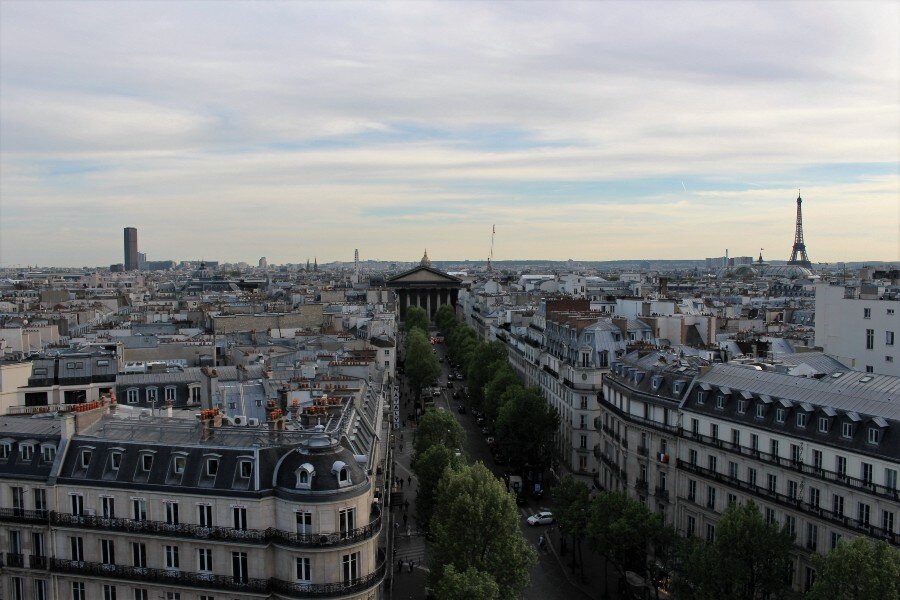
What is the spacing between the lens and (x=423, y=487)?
50500 millimetres

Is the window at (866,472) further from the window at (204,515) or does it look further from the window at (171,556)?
the window at (171,556)

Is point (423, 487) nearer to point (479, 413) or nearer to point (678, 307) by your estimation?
point (479, 413)

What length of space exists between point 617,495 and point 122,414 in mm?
25615

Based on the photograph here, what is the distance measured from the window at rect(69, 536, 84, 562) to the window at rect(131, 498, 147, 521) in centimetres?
260

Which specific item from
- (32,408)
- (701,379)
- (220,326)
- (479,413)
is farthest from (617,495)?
(220,326)

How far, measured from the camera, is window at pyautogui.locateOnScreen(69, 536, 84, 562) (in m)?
32.0

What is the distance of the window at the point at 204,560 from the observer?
3058 centimetres

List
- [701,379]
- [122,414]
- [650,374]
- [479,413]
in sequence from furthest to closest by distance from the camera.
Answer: [479,413] → [650,374] → [701,379] → [122,414]

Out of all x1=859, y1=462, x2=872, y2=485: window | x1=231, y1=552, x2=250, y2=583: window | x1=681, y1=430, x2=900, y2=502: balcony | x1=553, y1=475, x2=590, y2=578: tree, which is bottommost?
x1=553, y1=475, x2=590, y2=578: tree

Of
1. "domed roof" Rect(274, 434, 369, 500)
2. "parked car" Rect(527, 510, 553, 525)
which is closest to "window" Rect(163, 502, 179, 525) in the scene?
"domed roof" Rect(274, 434, 369, 500)

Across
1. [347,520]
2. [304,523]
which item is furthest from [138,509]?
[347,520]

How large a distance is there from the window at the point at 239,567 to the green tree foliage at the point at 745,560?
19.1 meters

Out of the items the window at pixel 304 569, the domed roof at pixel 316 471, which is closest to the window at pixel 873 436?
the domed roof at pixel 316 471

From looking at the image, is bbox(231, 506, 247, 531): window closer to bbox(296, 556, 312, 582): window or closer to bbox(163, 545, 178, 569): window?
bbox(296, 556, 312, 582): window
